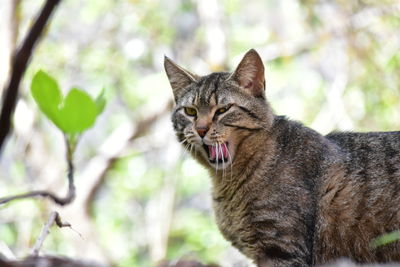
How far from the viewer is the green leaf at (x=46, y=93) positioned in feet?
4.17

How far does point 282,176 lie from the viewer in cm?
337

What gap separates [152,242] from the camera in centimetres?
825

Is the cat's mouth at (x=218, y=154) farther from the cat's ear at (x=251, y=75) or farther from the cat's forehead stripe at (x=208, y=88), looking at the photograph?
the cat's ear at (x=251, y=75)

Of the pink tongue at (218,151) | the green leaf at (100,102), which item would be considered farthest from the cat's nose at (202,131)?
the green leaf at (100,102)

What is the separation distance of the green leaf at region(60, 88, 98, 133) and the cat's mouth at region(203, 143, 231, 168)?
7.17ft

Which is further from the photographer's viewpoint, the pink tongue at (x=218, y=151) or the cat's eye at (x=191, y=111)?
the cat's eye at (x=191, y=111)

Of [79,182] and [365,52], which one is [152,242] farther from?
[365,52]

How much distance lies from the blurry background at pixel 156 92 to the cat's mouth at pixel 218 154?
3286 mm

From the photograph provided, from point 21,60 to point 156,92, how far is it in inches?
304

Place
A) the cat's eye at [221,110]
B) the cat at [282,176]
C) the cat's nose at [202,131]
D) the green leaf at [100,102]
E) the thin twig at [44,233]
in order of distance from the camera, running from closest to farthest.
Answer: the green leaf at [100,102] → the thin twig at [44,233] → the cat at [282,176] → the cat's nose at [202,131] → the cat's eye at [221,110]

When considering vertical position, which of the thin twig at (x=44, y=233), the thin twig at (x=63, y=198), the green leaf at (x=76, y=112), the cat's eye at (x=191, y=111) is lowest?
the thin twig at (x=44, y=233)

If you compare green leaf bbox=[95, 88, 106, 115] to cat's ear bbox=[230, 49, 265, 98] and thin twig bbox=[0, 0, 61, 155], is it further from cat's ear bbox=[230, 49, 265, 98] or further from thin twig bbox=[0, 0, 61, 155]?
cat's ear bbox=[230, 49, 265, 98]

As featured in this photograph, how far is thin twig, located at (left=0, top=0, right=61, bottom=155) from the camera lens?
2.84 feet

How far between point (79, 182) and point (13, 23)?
334 cm
